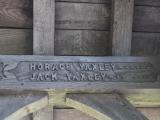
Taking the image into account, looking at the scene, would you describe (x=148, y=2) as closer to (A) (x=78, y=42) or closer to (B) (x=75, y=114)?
(A) (x=78, y=42)

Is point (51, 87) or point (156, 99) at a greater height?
point (51, 87)

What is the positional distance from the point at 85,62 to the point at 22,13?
0.36 m

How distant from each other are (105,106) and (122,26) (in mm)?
377

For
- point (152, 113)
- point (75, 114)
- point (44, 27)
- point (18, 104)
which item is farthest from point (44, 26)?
point (152, 113)

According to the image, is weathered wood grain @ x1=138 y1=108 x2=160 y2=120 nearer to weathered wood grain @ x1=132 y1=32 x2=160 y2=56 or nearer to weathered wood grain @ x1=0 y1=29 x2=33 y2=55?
weathered wood grain @ x1=132 y1=32 x2=160 y2=56

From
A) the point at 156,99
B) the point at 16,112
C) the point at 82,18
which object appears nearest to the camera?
the point at 16,112

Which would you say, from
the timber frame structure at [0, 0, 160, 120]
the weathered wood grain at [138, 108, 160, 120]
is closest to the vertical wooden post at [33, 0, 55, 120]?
the timber frame structure at [0, 0, 160, 120]

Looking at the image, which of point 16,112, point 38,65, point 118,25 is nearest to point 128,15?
point 118,25

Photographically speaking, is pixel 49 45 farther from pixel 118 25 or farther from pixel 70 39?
pixel 118 25

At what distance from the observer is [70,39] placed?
143 centimetres

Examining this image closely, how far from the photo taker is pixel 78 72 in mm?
1309

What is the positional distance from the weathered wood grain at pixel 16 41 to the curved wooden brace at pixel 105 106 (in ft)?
0.97

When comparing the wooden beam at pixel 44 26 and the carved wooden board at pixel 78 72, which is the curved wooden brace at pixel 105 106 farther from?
the wooden beam at pixel 44 26

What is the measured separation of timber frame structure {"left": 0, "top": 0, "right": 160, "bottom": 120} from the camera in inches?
49.8
